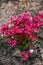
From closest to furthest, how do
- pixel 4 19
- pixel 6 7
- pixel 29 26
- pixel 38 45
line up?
pixel 29 26 → pixel 38 45 → pixel 4 19 → pixel 6 7

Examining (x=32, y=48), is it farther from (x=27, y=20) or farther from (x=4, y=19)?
(x=4, y=19)

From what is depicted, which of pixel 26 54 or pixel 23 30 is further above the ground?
pixel 23 30

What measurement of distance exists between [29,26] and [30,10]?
3.31 feet

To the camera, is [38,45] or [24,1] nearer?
[38,45]

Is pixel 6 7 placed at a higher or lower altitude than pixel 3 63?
higher

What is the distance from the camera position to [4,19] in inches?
176

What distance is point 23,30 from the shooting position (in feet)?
12.0

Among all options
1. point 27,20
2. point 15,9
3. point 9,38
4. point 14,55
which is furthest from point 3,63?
point 15,9

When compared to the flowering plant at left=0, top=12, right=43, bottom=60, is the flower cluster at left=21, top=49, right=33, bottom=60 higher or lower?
lower

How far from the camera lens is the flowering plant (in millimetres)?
3637

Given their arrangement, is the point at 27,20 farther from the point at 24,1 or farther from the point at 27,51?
the point at 24,1

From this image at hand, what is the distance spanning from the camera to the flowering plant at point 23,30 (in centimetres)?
364

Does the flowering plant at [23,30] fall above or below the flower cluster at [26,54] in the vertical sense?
above

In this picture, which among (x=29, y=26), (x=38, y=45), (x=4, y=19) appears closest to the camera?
(x=29, y=26)
